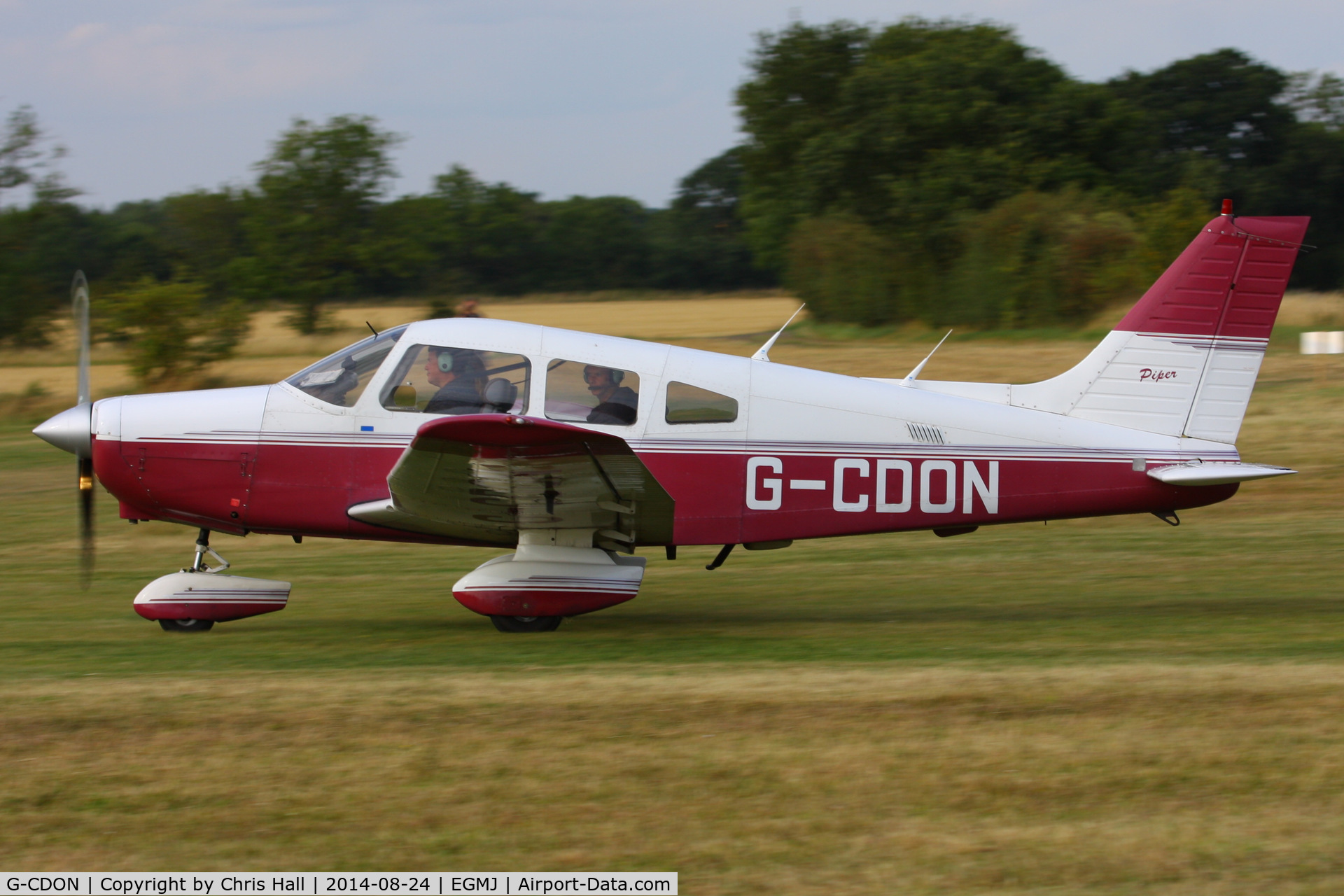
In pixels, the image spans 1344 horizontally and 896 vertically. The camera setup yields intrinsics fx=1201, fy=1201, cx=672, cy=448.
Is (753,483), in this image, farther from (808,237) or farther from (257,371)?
(808,237)

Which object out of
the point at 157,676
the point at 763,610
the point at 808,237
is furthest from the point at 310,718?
the point at 808,237

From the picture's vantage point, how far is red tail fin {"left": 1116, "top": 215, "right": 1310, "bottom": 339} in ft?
24.6

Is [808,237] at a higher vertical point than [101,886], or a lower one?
higher

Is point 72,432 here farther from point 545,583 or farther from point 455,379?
point 545,583

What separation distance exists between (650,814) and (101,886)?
176 cm

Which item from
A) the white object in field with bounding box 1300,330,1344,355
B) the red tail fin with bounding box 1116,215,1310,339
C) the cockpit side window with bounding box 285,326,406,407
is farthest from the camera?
the white object in field with bounding box 1300,330,1344,355

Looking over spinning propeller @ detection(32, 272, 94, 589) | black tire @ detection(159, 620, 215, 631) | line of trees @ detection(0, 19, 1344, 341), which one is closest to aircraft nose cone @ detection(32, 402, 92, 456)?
spinning propeller @ detection(32, 272, 94, 589)

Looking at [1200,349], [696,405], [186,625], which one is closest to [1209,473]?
[1200,349]

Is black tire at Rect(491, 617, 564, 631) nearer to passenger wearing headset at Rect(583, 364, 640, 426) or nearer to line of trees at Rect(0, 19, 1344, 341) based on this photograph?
passenger wearing headset at Rect(583, 364, 640, 426)

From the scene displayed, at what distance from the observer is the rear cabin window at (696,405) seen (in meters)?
7.16

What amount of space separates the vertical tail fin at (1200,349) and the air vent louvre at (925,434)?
0.71 meters

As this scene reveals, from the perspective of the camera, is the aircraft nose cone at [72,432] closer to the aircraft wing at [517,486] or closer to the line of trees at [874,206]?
the aircraft wing at [517,486]

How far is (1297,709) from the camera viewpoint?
5.17 m

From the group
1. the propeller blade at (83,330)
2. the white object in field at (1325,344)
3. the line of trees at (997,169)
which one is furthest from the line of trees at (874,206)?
the propeller blade at (83,330)
